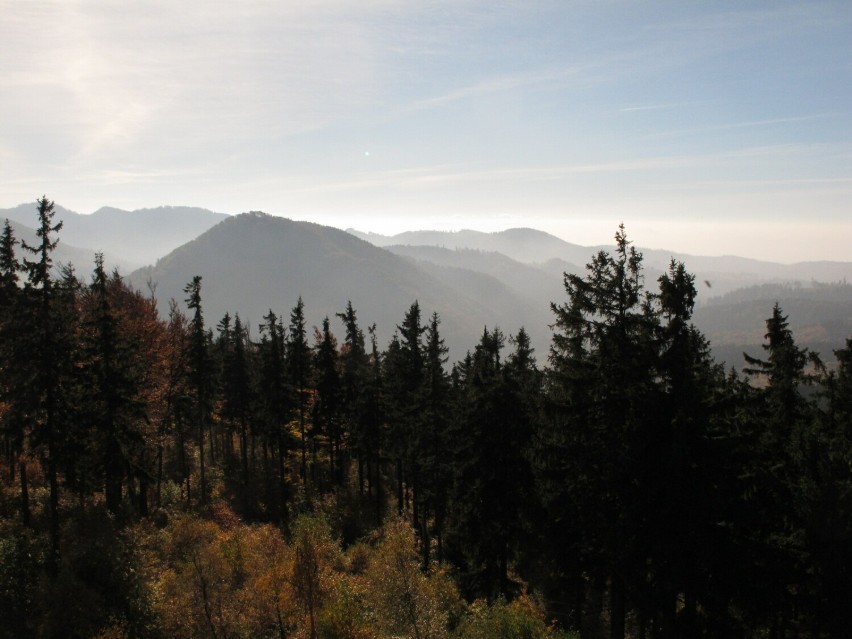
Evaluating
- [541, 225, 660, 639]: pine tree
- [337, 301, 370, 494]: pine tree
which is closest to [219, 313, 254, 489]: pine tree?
[337, 301, 370, 494]: pine tree

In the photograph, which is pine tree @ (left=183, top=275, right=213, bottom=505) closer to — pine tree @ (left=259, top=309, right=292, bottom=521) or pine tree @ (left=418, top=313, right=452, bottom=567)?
pine tree @ (left=259, top=309, right=292, bottom=521)

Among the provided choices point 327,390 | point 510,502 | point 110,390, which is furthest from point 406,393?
point 110,390

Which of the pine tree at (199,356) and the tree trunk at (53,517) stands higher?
the pine tree at (199,356)

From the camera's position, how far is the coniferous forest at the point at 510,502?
1502 centimetres

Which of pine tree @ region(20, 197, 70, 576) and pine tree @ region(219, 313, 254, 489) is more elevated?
pine tree @ region(20, 197, 70, 576)

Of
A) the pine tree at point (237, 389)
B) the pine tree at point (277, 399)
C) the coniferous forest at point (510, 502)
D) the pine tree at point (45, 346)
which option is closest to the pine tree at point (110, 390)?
the coniferous forest at point (510, 502)

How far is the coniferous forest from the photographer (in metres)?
15.0

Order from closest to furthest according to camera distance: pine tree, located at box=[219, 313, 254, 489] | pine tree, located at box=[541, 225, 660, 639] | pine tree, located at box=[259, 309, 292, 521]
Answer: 1. pine tree, located at box=[541, 225, 660, 639]
2. pine tree, located at box=[259, 309, 292, 521]
3. pine tree, located at box=[219, 313, 254, 489]

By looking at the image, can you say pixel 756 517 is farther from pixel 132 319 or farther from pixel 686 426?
pixel 132 319

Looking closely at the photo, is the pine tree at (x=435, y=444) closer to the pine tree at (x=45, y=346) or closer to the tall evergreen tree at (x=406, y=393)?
the tall evergreen tree at (x=406, y=393)

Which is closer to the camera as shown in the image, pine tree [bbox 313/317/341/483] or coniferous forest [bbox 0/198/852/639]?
coniferous forest [bbox 0/198/852/639]

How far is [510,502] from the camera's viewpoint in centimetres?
2527

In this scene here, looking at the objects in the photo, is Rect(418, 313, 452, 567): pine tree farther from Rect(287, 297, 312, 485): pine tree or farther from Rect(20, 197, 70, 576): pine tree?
Rect(20, 197, 70, 576): pine tree

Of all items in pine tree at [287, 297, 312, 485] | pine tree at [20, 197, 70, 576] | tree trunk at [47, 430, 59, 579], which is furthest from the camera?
pine tree at [287, 297, 312, 485]
